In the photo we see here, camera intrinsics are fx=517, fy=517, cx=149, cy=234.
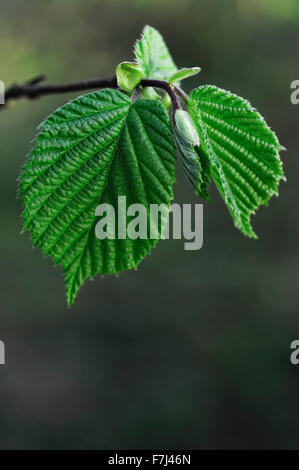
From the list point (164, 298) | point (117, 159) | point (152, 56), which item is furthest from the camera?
point (164, 298)

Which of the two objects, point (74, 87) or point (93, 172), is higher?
point (74, 87)

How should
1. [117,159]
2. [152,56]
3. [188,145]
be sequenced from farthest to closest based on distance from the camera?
[152,56]
[117,159]
[188,145]

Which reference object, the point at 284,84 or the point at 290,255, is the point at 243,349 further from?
the point at 284,84

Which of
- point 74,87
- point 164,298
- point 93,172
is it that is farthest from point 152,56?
point 164,298

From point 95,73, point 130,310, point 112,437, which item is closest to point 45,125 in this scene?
point 112,437

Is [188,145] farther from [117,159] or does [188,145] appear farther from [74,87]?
[74,87]
